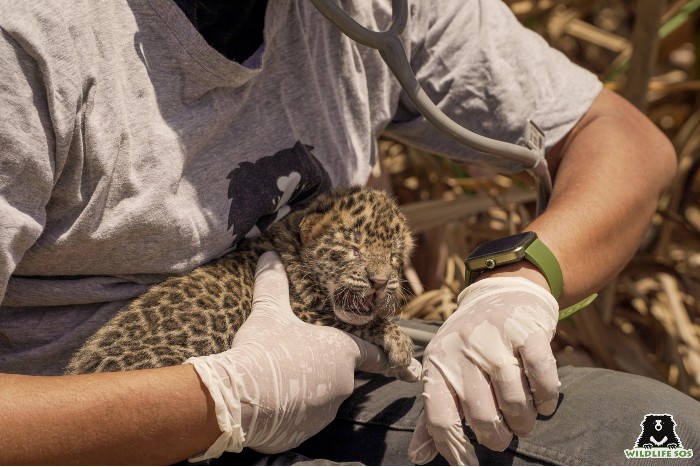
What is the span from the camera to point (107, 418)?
2.16m

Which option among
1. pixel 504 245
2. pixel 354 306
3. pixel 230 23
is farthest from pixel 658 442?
pixel 230 23

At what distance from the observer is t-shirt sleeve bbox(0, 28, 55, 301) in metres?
2.12

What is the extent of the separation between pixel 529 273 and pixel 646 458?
→ 623 mm

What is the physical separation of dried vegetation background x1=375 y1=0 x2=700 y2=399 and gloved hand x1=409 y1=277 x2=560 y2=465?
1584 millimetres

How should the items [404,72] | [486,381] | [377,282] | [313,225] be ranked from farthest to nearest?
[313,225]
[377,282]
[404,72]
[486,381]

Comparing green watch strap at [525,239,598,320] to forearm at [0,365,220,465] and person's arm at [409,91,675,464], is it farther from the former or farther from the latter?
forearm at [0,365,220,465]

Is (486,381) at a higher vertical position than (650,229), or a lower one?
higher

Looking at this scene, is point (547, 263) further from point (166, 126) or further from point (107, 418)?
point (107, 418)

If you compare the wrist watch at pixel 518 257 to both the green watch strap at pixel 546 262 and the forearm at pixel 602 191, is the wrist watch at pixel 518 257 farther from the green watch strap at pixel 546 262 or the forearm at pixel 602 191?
the forearm at pixel 602 191

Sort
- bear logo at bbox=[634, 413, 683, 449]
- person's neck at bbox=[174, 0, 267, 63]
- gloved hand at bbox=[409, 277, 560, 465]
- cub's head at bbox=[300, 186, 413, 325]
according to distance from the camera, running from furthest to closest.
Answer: cub's head at bbox=[300, 186, 413, 325]
person's neck at bbox=[174, 0, 267, 63]
bear logo at bbox=[634, 413, 683, 449]
gloved hand at bbox=[409, 277, 560, 465]

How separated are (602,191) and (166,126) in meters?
1.62

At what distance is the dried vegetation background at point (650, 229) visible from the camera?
4289 mm

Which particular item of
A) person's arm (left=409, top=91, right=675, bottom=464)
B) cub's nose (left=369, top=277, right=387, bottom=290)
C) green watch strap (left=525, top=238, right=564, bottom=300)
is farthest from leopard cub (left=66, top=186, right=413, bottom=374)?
green watch strap (left=525, top=238, right=564, bottom=300)

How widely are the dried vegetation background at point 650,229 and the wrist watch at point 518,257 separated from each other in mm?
1262
